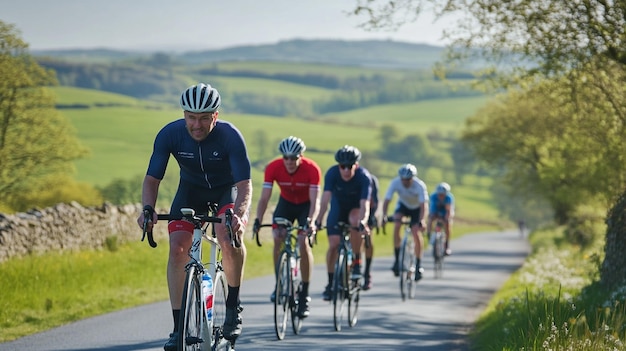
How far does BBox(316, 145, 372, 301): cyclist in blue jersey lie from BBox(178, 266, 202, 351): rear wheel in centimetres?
539

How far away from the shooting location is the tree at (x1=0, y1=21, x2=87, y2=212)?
4509 cm

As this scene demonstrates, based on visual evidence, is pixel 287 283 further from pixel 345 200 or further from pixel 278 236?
pixel 345 200

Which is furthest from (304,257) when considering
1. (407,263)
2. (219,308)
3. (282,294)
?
(407,263)

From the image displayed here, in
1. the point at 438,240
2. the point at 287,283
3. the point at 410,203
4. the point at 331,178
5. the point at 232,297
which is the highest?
the point at 331,178

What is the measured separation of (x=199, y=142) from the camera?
8148 millimetres

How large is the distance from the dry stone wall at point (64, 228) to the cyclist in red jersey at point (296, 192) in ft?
19.9

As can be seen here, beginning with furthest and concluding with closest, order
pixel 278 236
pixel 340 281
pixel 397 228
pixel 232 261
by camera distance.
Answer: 1. pixel 397 228
2. pixel 340 281
3. pixel 278 236
4. pixel 232 261

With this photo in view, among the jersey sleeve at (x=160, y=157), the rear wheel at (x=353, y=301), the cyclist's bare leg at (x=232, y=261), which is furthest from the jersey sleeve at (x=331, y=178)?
the jersey sleeve at (x=160, y=157)

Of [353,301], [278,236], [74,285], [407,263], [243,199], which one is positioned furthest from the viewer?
[407,263]

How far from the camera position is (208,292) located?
25.4 feet

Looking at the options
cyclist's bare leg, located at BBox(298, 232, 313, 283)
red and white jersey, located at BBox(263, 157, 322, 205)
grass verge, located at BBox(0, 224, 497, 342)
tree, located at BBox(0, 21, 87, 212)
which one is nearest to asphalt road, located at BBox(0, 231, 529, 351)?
grass verge, located at BBox(0, 224, 497, 342)

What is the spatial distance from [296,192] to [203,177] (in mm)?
4660

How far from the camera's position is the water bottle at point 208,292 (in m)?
7.64

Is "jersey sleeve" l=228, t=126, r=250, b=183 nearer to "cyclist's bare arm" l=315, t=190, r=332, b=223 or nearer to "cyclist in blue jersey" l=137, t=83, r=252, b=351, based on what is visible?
"cyclist in blue jersey" l=137, t=83, r=252, b=351
